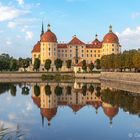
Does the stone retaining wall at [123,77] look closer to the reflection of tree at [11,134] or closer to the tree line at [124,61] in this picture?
the tree line at [124,61]

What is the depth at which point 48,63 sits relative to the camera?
86.2 m

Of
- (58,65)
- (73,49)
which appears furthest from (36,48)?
(58,65)

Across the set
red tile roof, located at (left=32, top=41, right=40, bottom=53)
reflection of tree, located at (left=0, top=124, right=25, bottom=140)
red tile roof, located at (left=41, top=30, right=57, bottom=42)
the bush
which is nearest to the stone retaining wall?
the bush

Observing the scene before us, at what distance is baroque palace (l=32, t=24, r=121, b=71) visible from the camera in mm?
94938

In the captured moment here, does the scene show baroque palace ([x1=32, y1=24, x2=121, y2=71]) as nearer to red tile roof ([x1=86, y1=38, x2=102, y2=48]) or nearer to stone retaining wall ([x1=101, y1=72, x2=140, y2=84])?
red tile roof ([x1=86, y1=38, x2=102, y2=48])

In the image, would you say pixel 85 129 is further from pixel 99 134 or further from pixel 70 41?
pixel 70 41

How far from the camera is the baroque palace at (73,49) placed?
94938mm

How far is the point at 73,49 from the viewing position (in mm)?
98188

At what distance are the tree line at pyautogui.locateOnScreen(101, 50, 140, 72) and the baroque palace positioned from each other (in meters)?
23.0

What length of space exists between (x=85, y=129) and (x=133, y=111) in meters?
7.03

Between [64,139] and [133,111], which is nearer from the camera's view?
[64,139]

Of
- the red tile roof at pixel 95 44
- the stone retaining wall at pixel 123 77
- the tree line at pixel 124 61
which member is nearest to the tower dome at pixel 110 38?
the red tile roof at pixel 95 44

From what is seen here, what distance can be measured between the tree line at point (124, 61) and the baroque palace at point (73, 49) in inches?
904

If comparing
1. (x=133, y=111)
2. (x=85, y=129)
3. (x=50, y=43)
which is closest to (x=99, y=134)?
(x=85, y=129)
